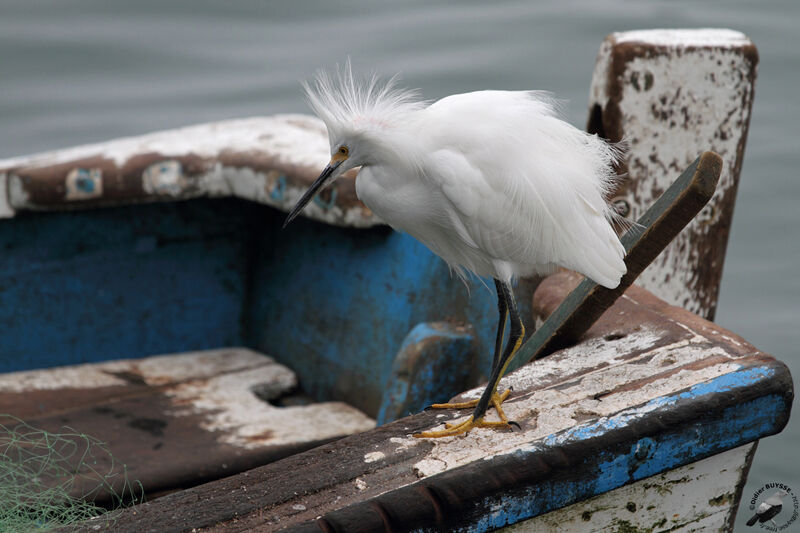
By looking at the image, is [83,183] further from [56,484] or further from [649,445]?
[649,445]

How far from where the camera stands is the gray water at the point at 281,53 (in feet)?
20.2

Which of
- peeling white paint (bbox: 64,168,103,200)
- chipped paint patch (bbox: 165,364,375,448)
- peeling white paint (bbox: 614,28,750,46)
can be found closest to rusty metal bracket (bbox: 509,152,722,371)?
peeling white paint (bbox: 614,28,750,46)

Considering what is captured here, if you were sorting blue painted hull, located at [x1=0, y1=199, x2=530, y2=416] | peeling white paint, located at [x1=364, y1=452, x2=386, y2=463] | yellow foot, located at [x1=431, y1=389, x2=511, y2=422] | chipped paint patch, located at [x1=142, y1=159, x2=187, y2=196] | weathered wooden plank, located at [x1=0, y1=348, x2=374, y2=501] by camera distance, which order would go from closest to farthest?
peeling white paint, located at [x1=364, y1=452, x2=386, y2=463] → yellow foot, located at [x1=431, y1=389, x2=511, y2=422] → weathered wooden plank, located at [x1=0, y1=348, x2=374, y2=501] → blue painted hull, located at [x1=0, y1=199, x2=530, y2=416] → chipped paint patch, located at [x1=142, y1=159, x2=187, y2=196]

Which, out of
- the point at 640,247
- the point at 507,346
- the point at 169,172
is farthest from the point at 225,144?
the point at 640,247

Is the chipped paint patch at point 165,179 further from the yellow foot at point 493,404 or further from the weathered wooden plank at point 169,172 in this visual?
the yellow foot at point 493,404

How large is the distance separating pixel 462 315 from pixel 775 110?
3870 mm

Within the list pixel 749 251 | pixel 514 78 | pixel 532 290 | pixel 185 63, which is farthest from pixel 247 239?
pixel 185 63

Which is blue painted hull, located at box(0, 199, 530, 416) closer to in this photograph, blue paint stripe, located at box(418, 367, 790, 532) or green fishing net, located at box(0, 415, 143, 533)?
green fishing net, located at box(0, 415, 143, 533)

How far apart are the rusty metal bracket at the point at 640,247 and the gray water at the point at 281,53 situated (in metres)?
3.80

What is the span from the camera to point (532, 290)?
90.7 inches

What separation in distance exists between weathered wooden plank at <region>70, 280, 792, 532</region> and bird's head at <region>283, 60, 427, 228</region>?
46 cm

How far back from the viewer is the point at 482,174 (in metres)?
1.66

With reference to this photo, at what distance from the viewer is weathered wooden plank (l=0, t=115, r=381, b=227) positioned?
277 cm

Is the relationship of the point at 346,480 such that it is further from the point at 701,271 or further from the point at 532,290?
the point at 701,271
